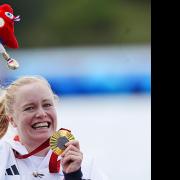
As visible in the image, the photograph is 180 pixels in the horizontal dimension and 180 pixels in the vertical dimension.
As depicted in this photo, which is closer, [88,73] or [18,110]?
[18,110]

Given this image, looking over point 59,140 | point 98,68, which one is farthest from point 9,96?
point 98,68

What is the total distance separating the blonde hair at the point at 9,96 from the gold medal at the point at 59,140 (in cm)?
18

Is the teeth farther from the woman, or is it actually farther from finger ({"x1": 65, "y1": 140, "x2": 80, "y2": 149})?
finger ({"x1": 65, "y1": 140, "x2": 80, "y2": 149})

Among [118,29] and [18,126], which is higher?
[118,29]

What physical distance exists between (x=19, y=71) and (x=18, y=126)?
19 cm

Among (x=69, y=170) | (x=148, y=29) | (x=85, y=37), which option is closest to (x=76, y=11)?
(x=85, y=37)

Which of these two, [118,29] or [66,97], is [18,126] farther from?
[118,29]

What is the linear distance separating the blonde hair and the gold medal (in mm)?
178

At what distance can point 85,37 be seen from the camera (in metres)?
2.35

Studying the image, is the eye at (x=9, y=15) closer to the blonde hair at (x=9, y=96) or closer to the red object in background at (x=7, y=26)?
the red object in background at (x=7, y=26)

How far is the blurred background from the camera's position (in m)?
2.22

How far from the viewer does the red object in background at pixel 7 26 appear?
89.1 inches

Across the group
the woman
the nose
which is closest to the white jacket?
the woman

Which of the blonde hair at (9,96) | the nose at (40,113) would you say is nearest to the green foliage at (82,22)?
the blonde hair at (9,96)
